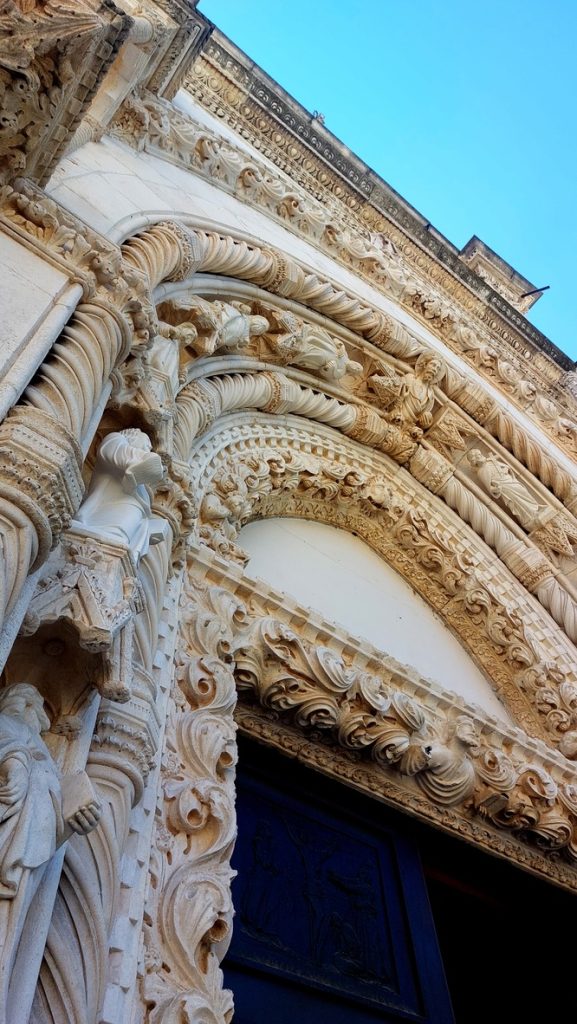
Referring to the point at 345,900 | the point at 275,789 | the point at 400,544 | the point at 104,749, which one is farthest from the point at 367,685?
the point at 400,544

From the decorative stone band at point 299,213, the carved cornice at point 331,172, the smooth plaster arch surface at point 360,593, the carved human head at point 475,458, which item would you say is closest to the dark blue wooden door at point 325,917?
the smooth plaster arch surface at point 360,593

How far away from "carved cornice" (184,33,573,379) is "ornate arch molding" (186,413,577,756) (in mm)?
4570

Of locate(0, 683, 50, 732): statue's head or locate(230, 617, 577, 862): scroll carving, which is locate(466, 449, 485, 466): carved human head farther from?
locate(0, 683, 50, 732): statue's head

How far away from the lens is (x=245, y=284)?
4098mm

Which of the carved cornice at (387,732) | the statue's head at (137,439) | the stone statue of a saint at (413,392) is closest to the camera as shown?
the statue's head at (137,439)

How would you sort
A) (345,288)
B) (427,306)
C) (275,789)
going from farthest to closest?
1. (427,306)
2. (345,288)
3. (275,789)

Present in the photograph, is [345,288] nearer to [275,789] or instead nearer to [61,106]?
[61,106]

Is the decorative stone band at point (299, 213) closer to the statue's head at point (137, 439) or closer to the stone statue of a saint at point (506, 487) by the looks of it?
Result: the stone statue of a saint at point (506, 487)

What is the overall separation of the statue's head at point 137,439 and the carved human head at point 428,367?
3.56 metres

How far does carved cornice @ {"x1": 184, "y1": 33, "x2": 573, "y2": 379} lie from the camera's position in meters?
7.96

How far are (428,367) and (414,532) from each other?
1250 mm

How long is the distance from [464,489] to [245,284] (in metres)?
2.44

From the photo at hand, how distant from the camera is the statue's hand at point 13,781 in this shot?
115 cm

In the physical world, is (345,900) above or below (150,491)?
below
